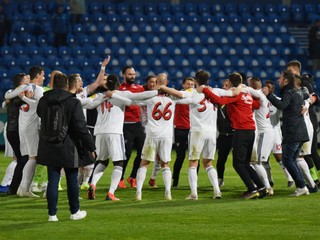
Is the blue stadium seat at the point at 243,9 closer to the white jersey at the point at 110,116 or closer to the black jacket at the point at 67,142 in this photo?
the white jersey at the point at 110,116

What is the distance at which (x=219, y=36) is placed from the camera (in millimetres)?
32531

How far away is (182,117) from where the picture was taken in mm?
17750

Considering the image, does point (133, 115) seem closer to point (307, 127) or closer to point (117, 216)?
point (307, 127)

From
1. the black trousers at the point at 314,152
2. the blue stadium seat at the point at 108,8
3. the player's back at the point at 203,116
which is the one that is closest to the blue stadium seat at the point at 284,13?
the blue stadium seat at the point at 108,8

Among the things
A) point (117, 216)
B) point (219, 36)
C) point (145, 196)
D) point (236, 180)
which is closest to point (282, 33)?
point (219, 36)

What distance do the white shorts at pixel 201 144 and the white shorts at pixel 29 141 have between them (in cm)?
262

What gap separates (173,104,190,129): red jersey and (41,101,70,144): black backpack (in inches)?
240

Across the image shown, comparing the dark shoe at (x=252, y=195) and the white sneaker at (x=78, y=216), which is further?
the dark shoe at (x=252, y=195)

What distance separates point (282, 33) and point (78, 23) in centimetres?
737

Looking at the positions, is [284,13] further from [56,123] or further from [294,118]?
[56,123]

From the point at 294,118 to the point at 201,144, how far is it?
1.71 meters

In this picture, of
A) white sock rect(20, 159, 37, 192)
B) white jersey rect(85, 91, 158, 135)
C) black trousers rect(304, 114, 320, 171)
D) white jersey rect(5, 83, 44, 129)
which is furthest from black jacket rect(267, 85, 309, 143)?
white sock rect(20, 159, 37, 192)

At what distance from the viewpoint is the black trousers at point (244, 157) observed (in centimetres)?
1502

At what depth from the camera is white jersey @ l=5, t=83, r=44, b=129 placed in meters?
15.3
